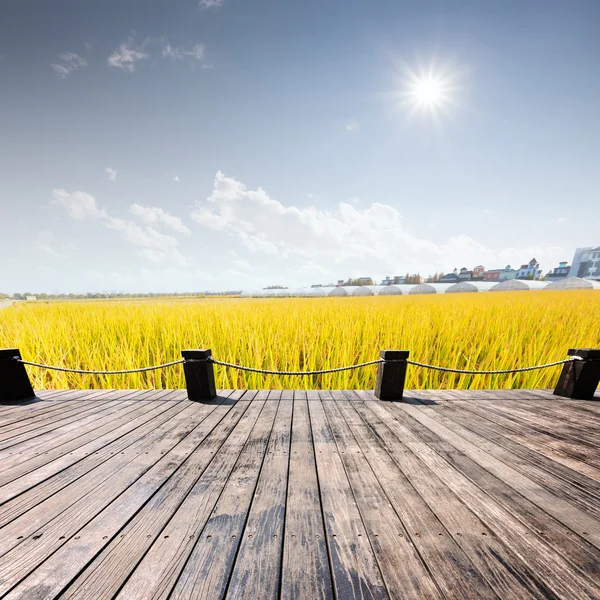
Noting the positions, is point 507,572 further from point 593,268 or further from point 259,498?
point 593,268

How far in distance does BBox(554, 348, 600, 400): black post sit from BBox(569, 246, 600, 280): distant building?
9645 centimetres

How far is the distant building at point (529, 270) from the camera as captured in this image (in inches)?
3181

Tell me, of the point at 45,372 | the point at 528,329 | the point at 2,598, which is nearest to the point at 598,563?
the point at 2,598

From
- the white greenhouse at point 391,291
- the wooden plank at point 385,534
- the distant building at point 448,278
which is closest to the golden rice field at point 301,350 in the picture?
the wooden plank at point 385,534

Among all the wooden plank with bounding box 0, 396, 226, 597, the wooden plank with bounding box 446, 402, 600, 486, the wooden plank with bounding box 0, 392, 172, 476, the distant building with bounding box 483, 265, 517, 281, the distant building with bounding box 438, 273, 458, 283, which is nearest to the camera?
the wooden plank with bounding box 0, 396, 226, 597

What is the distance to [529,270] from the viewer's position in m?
82.1

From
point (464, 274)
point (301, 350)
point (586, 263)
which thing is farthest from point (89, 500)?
point (586, 263)

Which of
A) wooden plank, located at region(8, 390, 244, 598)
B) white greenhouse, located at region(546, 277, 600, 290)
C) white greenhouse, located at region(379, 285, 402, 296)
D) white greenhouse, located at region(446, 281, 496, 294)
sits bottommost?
white greenhouse, located at region(379, 285, 402, 296)

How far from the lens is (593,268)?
232 ft

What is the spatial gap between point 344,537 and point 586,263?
104 metres

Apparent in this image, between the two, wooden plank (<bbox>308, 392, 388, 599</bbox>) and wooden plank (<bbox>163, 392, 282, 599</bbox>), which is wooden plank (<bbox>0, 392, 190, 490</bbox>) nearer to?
wooden plank (<bbox>163, 392, 282, 599</bbox>)

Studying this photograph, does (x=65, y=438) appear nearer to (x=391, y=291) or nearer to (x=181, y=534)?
(x=181, y=534)

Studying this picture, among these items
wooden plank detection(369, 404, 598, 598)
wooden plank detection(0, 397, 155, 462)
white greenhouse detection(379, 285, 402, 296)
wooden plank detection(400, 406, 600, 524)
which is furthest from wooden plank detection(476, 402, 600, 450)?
white greenhouse detection(379, 285, 402, 296)

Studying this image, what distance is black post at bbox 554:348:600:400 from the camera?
3013 millimetres
